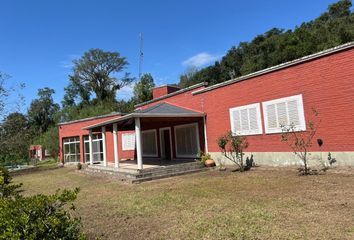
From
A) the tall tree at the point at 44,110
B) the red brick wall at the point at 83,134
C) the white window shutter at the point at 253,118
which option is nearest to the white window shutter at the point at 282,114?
the white window shutter at the point at 253,118

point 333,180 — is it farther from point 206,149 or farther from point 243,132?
point 206,149

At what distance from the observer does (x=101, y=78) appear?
61.9m

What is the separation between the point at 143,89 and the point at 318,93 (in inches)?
1548

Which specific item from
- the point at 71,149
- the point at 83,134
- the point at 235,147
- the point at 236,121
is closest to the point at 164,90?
the point at 83,134

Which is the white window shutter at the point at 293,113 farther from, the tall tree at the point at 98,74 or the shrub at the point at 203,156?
the tall tree at the point at 98,74

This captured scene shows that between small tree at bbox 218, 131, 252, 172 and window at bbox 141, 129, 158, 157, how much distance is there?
9403 mm

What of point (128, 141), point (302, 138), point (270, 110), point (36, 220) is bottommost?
point (36, 220)

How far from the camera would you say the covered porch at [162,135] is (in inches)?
653

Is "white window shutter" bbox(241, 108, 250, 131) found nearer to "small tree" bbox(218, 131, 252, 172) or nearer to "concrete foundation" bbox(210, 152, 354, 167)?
"small tree" bbox(218, 131, 252, 172)

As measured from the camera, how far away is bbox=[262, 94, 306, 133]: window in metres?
13.1

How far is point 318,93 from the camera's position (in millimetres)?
12336

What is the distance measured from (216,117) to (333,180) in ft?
27.2

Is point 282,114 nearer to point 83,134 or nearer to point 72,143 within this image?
point 83,134

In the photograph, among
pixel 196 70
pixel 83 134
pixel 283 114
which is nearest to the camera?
pixel 283 114
